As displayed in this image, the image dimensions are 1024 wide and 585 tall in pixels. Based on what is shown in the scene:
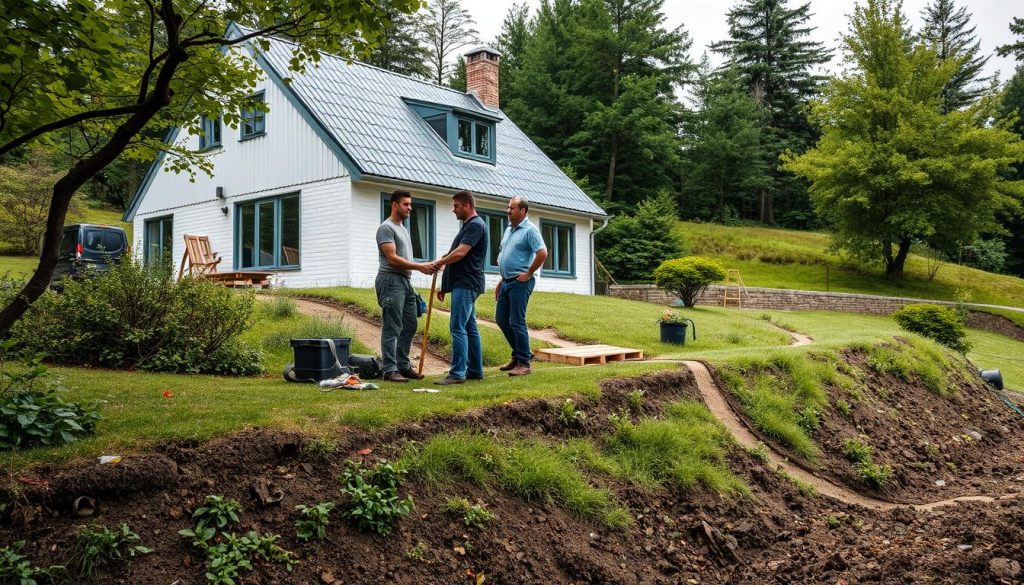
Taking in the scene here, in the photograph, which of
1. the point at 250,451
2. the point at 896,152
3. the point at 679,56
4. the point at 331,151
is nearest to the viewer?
the point at 250,451

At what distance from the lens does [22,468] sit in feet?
12.8

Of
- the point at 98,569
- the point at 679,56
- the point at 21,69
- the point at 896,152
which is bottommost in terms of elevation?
the point at 98,569

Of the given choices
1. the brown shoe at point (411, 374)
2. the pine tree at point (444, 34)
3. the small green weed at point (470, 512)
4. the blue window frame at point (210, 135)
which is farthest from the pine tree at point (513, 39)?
the small green weed at point (470, 512)

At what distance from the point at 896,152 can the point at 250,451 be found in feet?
106

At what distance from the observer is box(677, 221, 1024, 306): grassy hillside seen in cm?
3164

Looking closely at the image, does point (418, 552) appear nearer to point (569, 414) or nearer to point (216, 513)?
point (216, 513)

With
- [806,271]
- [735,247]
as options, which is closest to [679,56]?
[735,247]

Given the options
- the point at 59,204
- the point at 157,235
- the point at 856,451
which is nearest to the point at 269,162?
the point at 157,235

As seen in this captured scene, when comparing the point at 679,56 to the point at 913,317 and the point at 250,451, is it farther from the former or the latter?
the point at 250,451

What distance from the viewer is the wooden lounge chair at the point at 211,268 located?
16422mm

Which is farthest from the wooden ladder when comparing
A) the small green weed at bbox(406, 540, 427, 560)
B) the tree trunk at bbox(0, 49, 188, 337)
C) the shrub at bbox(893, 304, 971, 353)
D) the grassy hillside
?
the tree trunk at bbox(0, 49, 188, 337)

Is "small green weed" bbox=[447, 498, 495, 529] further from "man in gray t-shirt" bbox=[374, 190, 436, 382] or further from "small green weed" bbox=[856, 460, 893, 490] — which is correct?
"small green weed" bbox=[856, 460, 893, 490]

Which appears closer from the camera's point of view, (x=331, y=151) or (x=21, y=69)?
(x=21, y=69)

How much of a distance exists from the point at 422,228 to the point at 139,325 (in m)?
9.93
